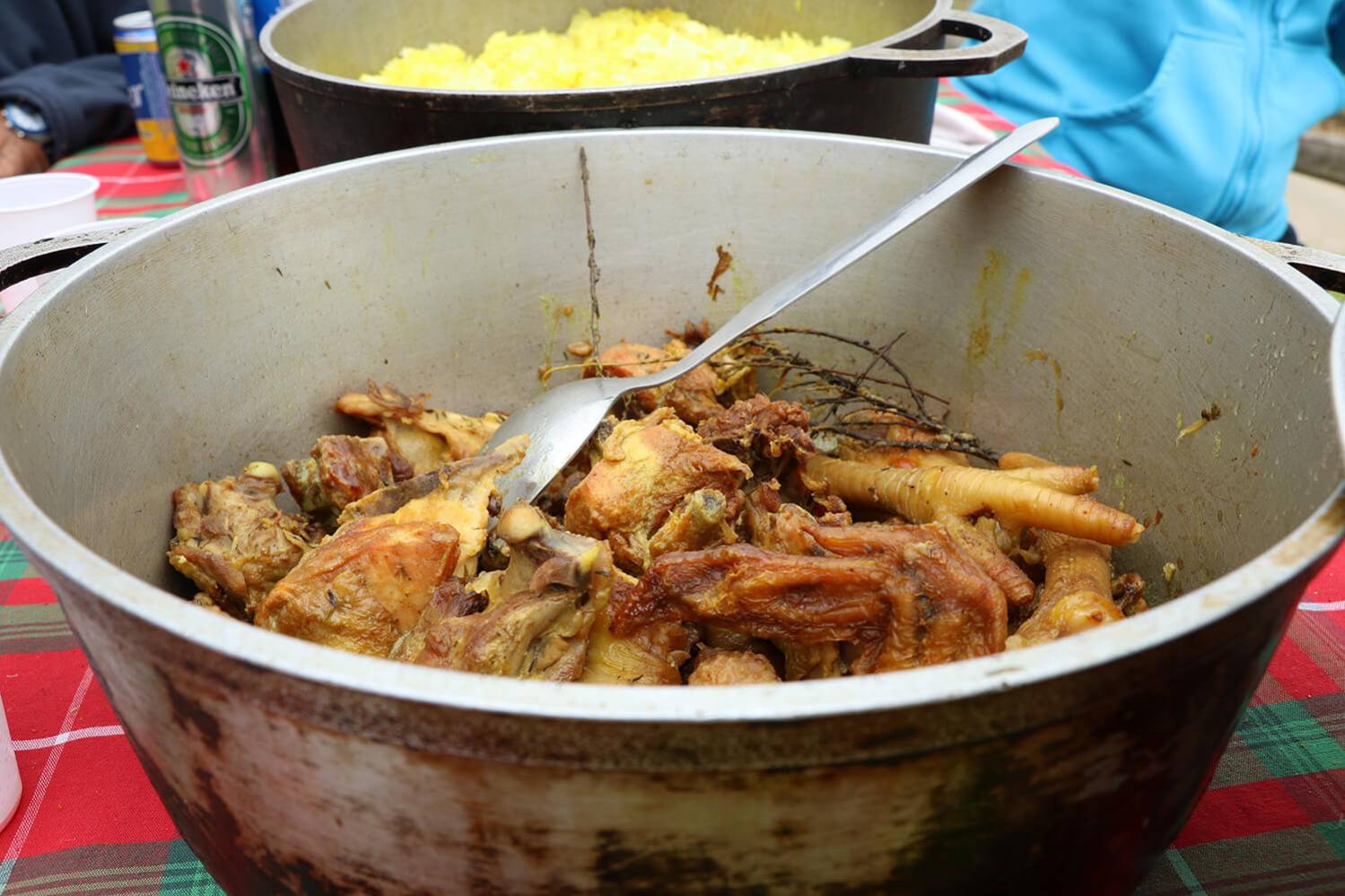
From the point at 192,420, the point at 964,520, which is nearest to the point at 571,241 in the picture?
the point at 192,420

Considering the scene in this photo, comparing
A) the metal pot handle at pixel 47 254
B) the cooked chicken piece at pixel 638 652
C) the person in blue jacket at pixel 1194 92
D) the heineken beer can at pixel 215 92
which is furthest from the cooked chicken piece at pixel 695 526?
the person in blue jacket at pixel 1194 92

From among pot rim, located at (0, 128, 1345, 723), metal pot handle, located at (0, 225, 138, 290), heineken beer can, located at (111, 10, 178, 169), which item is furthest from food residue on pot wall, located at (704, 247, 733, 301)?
heineken beer can, located at (111, 10, 178, 169)

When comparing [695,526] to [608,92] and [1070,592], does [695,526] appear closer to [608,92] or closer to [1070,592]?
[1070,592]

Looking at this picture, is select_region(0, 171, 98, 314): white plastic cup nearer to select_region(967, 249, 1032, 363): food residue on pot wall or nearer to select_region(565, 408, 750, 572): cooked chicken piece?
select_region(565, 408, 750, 572): cooked chicken piece

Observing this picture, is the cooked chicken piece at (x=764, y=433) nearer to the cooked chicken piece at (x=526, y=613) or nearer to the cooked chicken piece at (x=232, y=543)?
the cooked chicken piece at (x=526, y=613)

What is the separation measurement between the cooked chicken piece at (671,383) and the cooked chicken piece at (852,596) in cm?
50

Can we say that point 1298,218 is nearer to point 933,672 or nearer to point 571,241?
point 571,241

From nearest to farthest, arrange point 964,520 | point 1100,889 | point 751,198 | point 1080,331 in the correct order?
point 1100,889 → point 964,520 → point 1080,331 → point 751,198

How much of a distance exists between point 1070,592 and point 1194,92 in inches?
100

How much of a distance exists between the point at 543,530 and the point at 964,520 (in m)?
0.56

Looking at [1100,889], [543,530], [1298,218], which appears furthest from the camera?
[1298,218]

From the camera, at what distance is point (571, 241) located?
1544 millimetres

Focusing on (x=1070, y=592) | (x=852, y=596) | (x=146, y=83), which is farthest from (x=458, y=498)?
(x=146, y=83)

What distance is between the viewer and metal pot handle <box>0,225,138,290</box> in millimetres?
1059
